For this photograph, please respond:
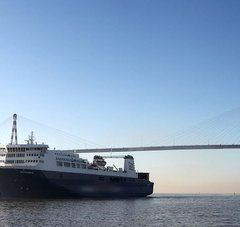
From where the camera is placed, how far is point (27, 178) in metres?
73.2

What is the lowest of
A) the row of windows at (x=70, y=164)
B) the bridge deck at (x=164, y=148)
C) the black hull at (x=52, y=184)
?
the black hull at (x=52, y=184)

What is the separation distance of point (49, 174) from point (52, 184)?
1.77m

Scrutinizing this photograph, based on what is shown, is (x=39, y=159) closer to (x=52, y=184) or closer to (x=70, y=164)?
(x=52, y=184)

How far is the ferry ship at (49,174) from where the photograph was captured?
240ft

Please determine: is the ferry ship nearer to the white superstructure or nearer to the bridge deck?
the white superstructure

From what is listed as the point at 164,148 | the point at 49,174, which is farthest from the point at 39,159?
the point at 164,148

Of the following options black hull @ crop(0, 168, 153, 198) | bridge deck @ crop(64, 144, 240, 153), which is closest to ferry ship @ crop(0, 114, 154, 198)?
black hull @ crop(0, 168, 153, 198)

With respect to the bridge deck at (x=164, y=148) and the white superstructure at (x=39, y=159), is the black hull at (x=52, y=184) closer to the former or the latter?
the white superstructure at (x=39, y=159)

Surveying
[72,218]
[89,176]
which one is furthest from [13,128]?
[72,218]

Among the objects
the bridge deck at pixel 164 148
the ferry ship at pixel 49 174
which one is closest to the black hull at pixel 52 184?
the ferry ship at pixel 49 174

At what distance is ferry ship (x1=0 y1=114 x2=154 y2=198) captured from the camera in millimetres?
73188

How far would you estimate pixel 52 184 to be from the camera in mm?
75938

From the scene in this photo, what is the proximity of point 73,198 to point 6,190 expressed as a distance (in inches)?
496

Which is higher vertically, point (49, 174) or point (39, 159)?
point (39, 159)
